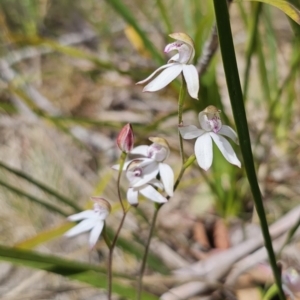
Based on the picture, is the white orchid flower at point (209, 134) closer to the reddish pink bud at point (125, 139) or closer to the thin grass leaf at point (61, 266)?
the reddish pink bud at point (125, 139)

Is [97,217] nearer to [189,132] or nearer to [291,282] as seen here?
[189,132]

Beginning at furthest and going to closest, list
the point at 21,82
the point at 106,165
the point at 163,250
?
1. the point at 21,82
2. the point at 106,165
3. the point at 163,250

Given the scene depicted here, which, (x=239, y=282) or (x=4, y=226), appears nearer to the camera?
(x=239, y=282)

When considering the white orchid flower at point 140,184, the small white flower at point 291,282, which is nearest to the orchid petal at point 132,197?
the white orchid flower at point 140,184

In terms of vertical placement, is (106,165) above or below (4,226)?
above

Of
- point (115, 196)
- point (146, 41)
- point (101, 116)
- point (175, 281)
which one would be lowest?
point (175, 281)

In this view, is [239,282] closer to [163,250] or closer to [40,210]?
[163,250]

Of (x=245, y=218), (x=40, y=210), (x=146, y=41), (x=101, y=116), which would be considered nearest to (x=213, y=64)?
(x=146, y=41)

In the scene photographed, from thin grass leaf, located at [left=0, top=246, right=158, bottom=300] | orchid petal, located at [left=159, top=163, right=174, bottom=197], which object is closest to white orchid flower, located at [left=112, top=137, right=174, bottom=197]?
orchid petal, located at [left=159, top=163, right=174, bottom=197]
